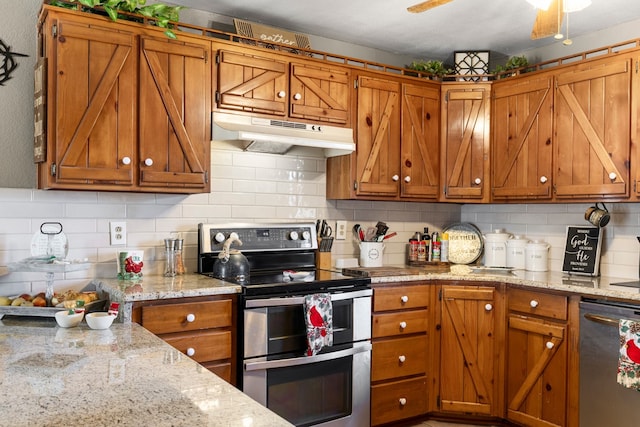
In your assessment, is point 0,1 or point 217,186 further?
point 217,186

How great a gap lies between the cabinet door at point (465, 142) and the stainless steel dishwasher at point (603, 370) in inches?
47.3

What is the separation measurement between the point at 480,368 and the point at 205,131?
2.21m

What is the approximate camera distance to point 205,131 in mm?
2996

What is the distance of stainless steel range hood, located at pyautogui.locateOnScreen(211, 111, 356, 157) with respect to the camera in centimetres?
300

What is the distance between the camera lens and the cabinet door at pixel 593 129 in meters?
3.09

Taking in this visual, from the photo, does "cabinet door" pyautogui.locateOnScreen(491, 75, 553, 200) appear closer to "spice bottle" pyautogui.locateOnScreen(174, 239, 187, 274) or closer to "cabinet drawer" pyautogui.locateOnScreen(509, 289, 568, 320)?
"cabinet drawer" pyautogui.locateOnScreen(509, 289, 568, 320)

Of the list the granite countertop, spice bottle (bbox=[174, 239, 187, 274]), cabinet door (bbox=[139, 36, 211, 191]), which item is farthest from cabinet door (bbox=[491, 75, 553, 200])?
the granite countertop

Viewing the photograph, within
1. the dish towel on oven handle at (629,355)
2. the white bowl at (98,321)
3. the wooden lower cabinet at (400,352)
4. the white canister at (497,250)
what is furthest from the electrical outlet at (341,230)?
the white bowl at (98,321)

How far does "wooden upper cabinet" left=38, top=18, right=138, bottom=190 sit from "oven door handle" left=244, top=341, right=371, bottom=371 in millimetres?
1138

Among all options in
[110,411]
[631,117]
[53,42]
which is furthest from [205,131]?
[631,117]

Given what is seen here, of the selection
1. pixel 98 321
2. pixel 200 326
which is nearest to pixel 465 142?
pixel 200 326

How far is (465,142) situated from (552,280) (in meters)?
1.15

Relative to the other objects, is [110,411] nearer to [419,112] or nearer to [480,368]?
[480,368]

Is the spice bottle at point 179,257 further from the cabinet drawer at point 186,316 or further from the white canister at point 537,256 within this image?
the white canister at point 537,256
